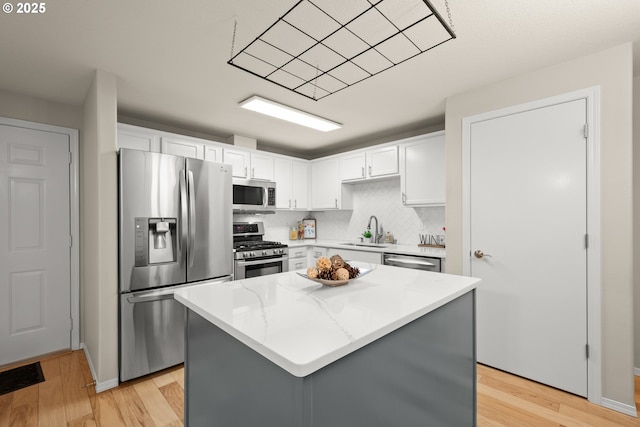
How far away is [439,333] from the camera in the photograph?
1.38m

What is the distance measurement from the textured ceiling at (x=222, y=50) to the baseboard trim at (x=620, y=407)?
7.87ft

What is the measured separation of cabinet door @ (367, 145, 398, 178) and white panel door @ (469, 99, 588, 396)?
47.2 inches

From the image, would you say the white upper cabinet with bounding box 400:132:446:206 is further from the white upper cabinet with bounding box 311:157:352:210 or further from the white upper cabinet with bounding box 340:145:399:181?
the white upper cabinet with bounding box 311:157:352:210

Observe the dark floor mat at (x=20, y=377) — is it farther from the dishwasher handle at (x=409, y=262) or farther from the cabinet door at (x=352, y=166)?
the cabinet door at (x=352, y=166)

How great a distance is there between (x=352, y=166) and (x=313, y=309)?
10.8ft

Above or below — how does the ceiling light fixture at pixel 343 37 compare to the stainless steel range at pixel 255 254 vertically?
above

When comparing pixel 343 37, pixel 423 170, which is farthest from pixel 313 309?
pixel 423 170

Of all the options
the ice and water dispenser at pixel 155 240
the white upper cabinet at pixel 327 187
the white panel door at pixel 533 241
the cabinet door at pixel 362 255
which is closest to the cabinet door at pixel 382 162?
the white upper cabinet at pixel 327 187

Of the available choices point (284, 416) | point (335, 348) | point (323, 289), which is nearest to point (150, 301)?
point (323, 289)

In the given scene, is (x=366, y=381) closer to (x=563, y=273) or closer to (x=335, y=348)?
(x=335, y=348)

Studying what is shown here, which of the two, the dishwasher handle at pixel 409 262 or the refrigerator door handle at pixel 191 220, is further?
the dishwasher handle at pixel 409 262

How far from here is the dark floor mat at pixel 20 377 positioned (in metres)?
2.36

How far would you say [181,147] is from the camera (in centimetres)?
339

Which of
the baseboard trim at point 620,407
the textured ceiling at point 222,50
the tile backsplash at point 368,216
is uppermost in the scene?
the textured ceiling at point 222,50
